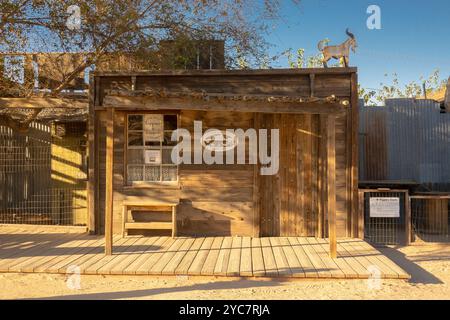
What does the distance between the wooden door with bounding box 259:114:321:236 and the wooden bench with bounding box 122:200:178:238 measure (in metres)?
1.74

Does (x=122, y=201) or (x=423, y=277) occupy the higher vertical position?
(x=122, y=201)

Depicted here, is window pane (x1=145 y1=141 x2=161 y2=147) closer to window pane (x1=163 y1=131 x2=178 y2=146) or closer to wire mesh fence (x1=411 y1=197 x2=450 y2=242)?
window pane (x1=163 y1=131 x2=178 y2=146)

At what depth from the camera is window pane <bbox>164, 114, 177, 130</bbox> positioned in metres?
8.07

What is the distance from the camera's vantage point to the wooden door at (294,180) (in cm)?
784

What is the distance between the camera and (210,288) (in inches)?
208

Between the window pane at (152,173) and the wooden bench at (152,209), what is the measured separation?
0.55 meters

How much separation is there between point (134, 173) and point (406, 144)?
7.49 metres

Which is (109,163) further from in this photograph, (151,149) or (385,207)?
(385,207)

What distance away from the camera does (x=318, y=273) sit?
18.2 feet

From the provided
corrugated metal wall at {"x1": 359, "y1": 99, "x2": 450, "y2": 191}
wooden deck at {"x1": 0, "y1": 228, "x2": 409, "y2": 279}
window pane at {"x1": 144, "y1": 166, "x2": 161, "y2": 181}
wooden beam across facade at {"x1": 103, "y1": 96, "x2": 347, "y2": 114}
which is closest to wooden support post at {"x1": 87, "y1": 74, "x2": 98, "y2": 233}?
wooden deck at {"x1": 0, "y1": 228, "x2": 409, "y2": 279}

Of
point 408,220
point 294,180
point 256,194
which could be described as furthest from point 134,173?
point 408,220
